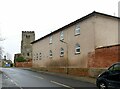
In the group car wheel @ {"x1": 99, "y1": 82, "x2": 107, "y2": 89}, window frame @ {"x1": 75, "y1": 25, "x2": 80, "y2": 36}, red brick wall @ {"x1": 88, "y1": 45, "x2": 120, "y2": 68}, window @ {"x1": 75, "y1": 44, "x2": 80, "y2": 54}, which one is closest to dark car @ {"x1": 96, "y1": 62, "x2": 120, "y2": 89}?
car wheel @ {"x1": 99, "y1": 82, "x2": 107, "y2": 89}

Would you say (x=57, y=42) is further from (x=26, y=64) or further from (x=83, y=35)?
(x=26, y=64)

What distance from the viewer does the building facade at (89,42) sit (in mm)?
30850

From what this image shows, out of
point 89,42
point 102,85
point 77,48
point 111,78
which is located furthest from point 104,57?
point 111,78

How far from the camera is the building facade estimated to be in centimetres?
3085

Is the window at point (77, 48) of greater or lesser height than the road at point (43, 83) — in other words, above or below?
above

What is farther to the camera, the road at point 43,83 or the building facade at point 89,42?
the building facade at point 89,42

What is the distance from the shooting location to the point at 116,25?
35.5 meters

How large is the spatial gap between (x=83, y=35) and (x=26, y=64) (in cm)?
4634

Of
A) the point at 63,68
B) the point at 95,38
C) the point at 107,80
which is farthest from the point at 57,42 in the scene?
the point at 107,80

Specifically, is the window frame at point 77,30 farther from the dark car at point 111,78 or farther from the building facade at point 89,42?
the dark car at point 111,78

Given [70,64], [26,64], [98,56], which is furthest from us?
[26,64]

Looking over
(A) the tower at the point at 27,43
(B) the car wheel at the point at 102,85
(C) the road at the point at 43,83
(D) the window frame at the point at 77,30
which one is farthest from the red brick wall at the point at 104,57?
(A) the tower at the point at 27,43

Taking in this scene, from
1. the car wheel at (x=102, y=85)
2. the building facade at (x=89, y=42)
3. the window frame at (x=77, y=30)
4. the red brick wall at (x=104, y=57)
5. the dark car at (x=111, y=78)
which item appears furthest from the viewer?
the window frame at (x=77, y=30)

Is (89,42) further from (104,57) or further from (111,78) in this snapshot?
(111,78)
